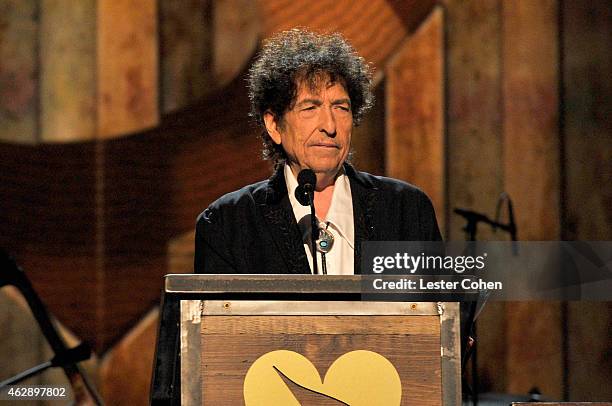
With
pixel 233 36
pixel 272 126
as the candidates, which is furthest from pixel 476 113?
pixel 272 126

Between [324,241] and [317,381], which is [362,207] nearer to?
[324,241]

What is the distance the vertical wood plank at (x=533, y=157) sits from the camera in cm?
392

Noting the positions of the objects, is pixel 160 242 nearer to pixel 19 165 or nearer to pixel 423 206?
pixel 19 165

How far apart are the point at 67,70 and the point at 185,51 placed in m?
0.46

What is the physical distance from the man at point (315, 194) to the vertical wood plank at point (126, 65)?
116cm

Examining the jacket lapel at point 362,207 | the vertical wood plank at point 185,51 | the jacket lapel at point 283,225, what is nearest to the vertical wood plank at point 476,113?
the vertical wood plank at point 185,51

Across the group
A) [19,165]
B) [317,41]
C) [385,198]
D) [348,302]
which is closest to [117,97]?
[19,165]

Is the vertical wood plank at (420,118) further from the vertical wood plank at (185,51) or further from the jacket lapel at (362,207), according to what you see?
the jacket lapel at (362,207)

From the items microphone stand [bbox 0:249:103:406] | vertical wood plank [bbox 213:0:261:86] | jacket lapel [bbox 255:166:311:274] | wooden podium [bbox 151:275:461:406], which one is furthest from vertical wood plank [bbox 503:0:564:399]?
wooden podium [bbox 151:275:461:406]

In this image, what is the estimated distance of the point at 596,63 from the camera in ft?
13.0

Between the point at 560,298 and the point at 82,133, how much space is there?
1.98m

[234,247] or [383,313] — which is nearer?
[383,313]

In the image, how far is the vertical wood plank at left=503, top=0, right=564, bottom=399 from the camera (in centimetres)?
392

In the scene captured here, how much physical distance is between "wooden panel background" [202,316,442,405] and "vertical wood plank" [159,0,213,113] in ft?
7.27
